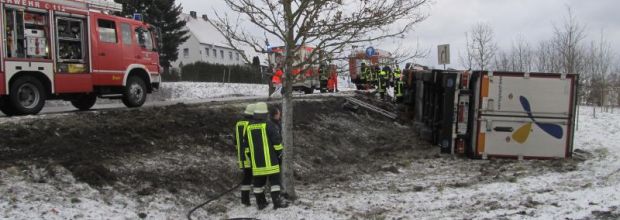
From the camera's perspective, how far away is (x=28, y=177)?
7.02m

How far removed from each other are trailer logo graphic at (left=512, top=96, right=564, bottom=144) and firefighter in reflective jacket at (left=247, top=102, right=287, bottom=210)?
579 cm

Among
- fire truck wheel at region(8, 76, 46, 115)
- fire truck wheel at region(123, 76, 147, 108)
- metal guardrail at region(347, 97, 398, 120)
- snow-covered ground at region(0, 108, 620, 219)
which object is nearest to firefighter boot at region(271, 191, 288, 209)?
snow-covered ground at region(0, 108, 620, 219)

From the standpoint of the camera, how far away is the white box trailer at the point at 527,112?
36.6 feet

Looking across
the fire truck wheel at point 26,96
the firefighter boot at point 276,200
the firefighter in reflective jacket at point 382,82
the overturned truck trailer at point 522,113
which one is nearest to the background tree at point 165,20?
the firefighter in reflective jacket at point 382,82

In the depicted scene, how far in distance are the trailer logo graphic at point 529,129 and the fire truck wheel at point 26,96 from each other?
940 centimetres

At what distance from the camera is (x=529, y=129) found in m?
11.2

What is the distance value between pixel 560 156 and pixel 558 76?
155cm

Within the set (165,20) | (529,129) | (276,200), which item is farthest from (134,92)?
(165,20)

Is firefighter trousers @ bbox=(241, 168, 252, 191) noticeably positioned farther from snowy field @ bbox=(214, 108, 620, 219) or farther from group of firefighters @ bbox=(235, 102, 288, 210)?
snowy field @ bbox=(214, 108, 620, 219)

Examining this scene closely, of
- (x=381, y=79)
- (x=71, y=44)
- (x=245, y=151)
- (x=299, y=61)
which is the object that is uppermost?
(x=71, y=44)

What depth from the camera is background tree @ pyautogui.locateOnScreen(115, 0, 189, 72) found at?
39572mm

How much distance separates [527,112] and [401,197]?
14.0 feet

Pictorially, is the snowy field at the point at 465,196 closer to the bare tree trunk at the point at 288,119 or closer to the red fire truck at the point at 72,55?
the bare tree trunk at the point at 288,119

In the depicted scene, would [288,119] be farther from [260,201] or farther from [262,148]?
[260,201]
